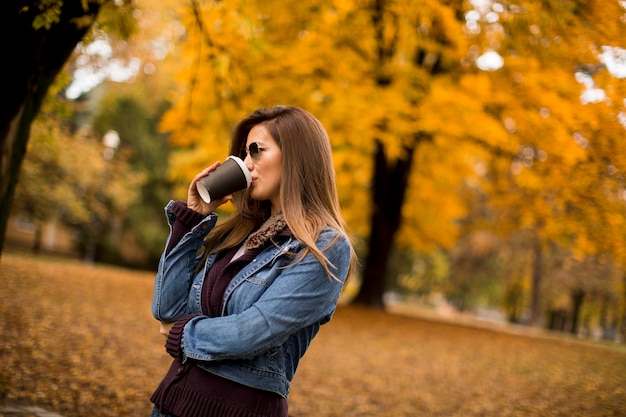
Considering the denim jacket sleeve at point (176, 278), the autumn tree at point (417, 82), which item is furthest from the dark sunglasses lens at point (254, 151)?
the autumn tree at point (417, 82)

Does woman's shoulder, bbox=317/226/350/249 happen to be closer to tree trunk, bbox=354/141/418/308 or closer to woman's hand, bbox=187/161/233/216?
woman's hand, bbox=187/161/233/216

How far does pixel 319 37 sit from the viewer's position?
1059cm

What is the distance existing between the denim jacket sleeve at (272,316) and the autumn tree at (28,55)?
273cm

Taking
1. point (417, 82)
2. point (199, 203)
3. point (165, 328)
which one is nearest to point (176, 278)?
point (165, 328)

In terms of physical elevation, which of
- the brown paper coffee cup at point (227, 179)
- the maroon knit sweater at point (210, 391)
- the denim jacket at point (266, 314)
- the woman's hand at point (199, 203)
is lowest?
the maroon knit sweater at point (210, 391)

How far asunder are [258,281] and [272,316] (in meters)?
0.17

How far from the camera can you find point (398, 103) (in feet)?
34.0

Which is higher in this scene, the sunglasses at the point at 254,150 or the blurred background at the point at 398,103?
the blurred background at the point at 398,103

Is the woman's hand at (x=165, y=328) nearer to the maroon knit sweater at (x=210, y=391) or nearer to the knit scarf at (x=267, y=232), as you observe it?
the maroon knit sweater at (x=210, y=391)

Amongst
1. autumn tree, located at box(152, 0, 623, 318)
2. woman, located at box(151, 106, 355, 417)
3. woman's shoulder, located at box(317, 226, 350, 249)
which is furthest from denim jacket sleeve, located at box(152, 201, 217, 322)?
autumn tree, located at box(152, 0, 623, 318)

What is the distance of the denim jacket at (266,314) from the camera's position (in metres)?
1.90

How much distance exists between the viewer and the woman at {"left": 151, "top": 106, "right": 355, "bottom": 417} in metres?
1.93

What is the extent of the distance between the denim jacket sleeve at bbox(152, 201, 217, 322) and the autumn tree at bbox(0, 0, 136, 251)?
7.57ft

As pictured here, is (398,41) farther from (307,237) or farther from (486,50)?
(307,237)
